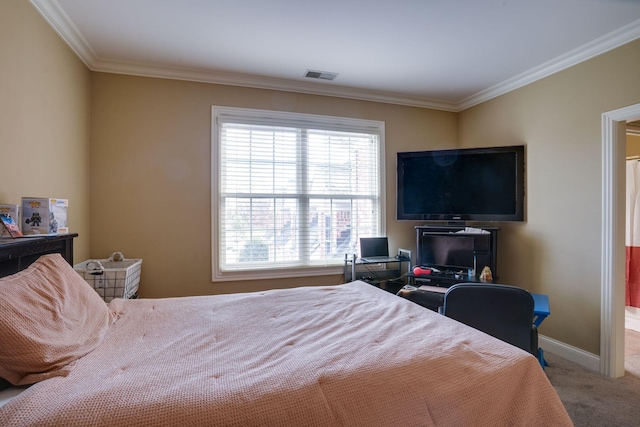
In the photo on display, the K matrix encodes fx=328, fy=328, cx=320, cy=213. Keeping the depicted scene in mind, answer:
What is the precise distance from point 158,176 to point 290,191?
4.18 ft

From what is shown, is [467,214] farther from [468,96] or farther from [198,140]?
[198,140]

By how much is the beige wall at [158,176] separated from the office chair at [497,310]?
6.67 feet

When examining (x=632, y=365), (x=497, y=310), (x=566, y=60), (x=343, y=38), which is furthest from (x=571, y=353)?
(x=343, y=38)

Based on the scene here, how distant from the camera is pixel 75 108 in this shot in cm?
A: 264

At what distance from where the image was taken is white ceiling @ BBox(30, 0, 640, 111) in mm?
2184

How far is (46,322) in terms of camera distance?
1.21 meters

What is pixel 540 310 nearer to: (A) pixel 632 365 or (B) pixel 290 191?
(A) pixel 632 365

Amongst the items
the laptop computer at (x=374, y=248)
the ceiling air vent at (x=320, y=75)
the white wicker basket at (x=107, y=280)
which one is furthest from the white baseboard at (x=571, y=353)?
the white wicker basket at (x=107, y=280)

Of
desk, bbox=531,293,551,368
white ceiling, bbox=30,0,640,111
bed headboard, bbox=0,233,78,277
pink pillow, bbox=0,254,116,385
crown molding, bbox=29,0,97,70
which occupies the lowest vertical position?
desk, bbox=531,293,551,368

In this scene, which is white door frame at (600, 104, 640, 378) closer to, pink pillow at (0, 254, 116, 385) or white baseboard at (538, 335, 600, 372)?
white baseboard at (538, 335, 600, 372)

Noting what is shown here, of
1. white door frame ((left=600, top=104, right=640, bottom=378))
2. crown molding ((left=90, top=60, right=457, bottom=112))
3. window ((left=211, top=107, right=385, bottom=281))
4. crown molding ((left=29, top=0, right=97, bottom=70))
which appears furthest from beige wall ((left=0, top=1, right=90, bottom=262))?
white door frame ((left=600, top=104, right=640, bottom=378))

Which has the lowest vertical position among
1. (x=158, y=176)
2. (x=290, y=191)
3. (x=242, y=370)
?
(x=242, y=370)

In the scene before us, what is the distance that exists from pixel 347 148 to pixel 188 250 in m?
2.00

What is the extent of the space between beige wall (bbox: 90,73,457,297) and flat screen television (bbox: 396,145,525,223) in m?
1.80
